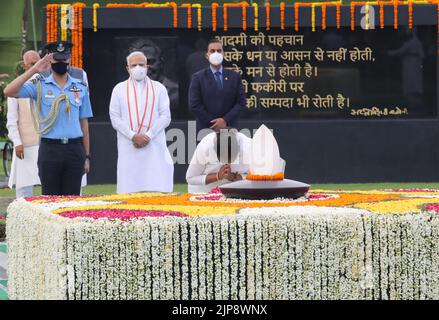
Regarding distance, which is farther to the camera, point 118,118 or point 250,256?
point 118,118

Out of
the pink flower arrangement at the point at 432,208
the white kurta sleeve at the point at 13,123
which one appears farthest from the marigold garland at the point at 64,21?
the pink flower arrangement at the point at 432,208

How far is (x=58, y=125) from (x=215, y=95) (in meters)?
3.62

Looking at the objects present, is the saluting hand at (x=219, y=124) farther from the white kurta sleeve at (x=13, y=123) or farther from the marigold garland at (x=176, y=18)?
the marigold garland at (x=176, y=18)

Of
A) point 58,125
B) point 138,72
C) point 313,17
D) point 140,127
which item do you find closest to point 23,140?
point 140,127

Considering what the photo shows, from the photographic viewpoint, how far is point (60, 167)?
9930 millimetres

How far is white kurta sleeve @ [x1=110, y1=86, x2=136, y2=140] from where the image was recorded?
11758mm

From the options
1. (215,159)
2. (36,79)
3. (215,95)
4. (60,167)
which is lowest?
(60,167)

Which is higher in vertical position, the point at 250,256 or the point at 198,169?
the point at 198,169

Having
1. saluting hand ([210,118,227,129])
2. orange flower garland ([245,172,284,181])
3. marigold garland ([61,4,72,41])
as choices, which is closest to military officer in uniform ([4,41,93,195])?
saluting hand ([210,118,227,129])

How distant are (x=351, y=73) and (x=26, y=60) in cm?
677

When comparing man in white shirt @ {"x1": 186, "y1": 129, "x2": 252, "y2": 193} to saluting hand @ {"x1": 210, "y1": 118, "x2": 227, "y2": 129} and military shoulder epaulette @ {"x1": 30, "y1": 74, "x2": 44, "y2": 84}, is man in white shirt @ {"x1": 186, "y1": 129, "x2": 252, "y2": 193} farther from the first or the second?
saluting hand @ {"x1": 210, "y1": 118, "x2": 227, "y2": 129}

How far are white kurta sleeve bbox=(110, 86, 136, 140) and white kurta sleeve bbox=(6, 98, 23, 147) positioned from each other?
926 millimetres

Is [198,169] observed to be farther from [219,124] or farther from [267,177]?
[219,124]
